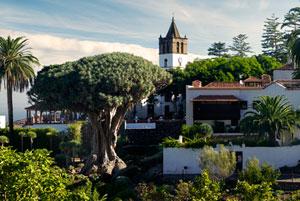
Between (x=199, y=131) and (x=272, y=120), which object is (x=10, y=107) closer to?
(x=199, y=131)

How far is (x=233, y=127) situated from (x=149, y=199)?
818 inches

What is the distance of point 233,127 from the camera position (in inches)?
2045

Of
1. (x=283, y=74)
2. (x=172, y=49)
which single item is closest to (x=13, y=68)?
(x=283, y=74)

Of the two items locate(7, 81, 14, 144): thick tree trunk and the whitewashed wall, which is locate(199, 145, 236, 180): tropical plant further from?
locate(7, 81, 14, 144): thick tree trunk

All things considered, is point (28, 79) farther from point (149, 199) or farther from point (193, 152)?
point (149, 199)

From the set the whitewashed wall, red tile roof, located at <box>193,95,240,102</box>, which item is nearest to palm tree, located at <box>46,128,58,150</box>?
red tile roof, located at <box>193,95,240,102</box>

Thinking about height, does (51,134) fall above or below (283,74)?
below

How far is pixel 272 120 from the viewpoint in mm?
39281

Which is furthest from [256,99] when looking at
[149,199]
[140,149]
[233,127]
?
[149,199]

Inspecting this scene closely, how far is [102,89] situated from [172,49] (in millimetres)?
49436

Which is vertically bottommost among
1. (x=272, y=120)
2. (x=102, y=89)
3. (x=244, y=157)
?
(x=244, y=157)

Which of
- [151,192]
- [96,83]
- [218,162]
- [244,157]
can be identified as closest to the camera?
[151,192]

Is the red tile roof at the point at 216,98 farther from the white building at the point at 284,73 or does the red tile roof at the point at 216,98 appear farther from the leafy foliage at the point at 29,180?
the leafy foliage at the point at 29,180

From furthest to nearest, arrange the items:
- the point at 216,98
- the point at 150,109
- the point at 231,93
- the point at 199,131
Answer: the point at 150,109
the point at 231,93
the point at 216,98
the point at 199,131
